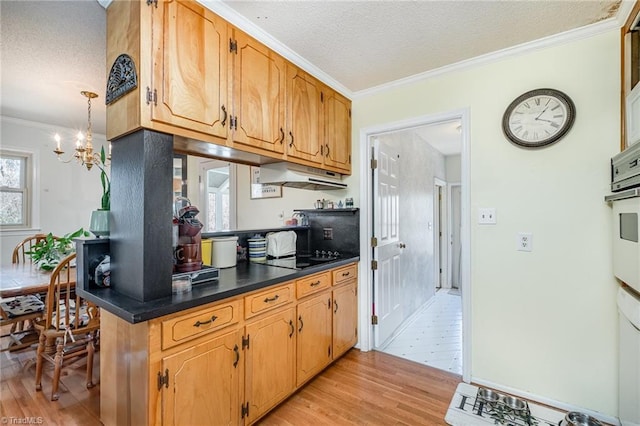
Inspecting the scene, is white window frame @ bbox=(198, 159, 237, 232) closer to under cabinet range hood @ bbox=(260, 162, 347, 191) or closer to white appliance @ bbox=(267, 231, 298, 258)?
under cabinet range hood @ bbox=(260, 162, 347, 191)

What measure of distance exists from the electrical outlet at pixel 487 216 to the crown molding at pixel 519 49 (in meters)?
1.11

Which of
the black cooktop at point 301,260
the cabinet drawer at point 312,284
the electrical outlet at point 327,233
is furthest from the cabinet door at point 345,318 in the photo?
the electrical outlet at point 327,233

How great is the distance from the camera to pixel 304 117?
2275 millimetres

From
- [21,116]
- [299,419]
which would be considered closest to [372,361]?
[299,419]

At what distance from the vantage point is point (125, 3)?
1409 millimetres

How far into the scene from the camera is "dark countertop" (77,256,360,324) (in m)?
1.20

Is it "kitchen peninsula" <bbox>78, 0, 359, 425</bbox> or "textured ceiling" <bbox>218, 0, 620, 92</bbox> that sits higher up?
"textured ceiling" <bbox>218, 0, 620, 92</bbox>

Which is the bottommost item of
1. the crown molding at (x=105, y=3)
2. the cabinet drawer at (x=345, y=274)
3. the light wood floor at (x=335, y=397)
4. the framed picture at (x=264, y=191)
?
the light wood floor at (x=335, y=397)

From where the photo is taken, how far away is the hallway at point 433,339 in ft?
8.41

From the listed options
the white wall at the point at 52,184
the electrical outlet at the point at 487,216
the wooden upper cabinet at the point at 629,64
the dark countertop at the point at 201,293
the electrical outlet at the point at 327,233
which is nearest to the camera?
the dark countertop at the point at 201,293

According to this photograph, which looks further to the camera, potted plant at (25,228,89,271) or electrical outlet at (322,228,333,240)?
electrical outlet at (322,228,333,240)

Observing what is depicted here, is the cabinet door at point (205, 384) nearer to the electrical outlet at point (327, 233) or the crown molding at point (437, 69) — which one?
→ the electrical outlet at point (327, 233)

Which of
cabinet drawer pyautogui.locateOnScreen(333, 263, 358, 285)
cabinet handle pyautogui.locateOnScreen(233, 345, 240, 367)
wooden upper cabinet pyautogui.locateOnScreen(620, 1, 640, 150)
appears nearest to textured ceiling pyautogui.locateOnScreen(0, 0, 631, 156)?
wooden upper cabinet pyautogui.locateOnScreen(620, 1, 640, 150)

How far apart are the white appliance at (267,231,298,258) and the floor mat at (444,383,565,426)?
1626mm
